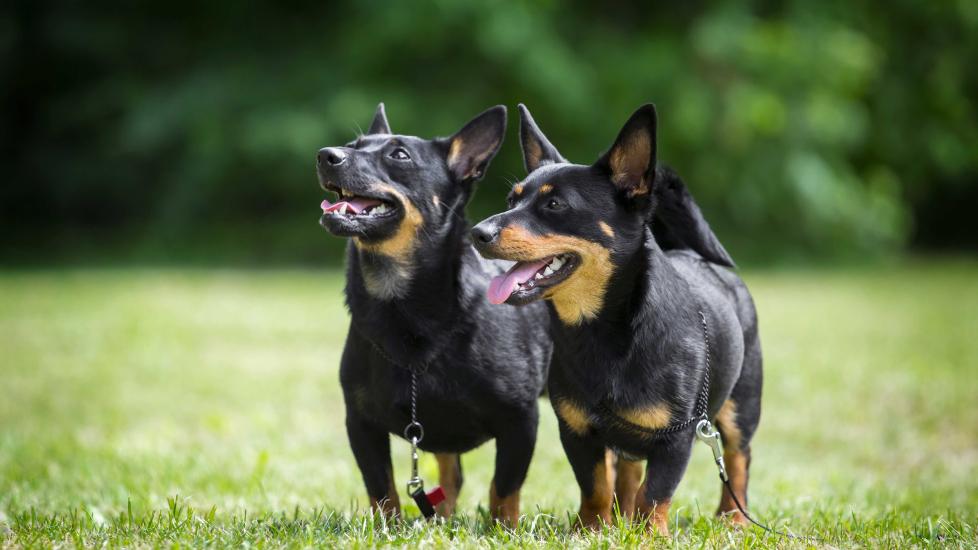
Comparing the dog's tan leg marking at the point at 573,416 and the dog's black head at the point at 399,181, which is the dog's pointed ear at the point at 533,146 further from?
the dog's tan leg marking at the point at 573,416

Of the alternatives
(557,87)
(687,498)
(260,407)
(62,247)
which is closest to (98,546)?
(687,498)

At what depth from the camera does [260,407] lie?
26.1 ft

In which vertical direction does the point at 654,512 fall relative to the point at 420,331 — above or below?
below

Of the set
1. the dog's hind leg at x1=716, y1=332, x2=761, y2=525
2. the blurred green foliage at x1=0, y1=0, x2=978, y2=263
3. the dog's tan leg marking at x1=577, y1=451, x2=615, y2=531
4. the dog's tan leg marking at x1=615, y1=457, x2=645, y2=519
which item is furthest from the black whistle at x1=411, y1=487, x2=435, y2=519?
the blurred green foliage at x1=0, y1=0, x2=978, y2=263

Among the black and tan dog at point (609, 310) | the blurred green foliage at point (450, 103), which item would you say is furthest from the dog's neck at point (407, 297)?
the blurred green foliage at point (450, 103)

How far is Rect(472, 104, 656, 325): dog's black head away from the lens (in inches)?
137

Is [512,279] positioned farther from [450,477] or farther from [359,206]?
[450,477]

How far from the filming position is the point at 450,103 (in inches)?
755

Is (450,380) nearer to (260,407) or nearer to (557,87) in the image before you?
(260,407)

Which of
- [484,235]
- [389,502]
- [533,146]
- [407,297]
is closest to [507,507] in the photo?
[389,502]

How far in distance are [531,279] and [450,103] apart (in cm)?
1603

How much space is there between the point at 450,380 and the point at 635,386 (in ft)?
2.50

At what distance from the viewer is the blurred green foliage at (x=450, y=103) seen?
18609mm

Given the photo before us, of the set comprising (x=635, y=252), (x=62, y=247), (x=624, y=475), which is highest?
(x=635, y=252)
